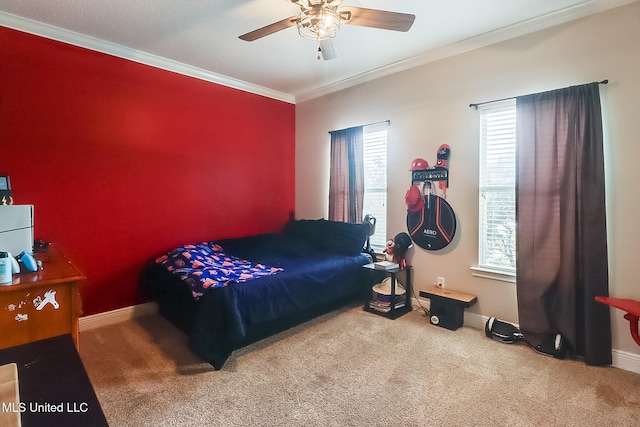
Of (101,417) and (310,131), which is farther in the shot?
(310,131)

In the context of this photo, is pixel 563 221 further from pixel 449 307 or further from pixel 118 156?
pixel 118 156

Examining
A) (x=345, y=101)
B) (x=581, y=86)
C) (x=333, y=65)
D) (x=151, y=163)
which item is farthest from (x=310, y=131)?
(x=581, y=86)

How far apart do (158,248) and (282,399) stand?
2197 millimetres

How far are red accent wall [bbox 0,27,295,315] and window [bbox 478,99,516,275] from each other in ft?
8.78

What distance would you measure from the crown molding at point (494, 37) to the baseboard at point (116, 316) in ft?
11.0

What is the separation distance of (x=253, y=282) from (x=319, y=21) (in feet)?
6.23

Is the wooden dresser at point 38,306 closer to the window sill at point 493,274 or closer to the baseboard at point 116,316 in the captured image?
the baseboard at point 116,316

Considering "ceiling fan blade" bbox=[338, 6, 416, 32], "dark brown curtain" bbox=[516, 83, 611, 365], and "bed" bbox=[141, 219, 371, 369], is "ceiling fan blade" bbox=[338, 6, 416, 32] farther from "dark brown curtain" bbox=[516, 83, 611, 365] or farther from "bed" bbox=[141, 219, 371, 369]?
"bed" bbox=[141, 219, 371, 369]

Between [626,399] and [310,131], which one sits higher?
[310,131]

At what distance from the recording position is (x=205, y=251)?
10.8ft

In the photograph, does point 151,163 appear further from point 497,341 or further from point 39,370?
point 497,341

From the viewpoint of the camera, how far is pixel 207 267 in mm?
2846

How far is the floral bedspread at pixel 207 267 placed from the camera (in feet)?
8.25

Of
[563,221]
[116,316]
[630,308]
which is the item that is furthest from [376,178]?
[116,316]
